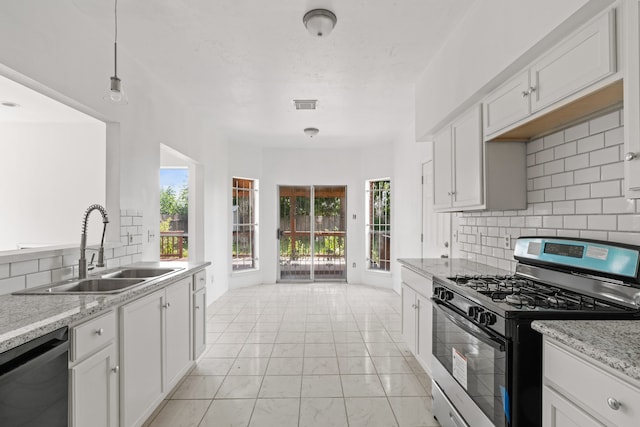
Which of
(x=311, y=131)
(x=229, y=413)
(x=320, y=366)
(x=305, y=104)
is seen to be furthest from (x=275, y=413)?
(x=311, y=131)

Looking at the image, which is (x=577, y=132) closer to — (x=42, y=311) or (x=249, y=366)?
(x=42, y=311)

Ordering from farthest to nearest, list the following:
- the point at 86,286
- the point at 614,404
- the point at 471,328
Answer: the point at 86,286
the point at 471,328
the point at 614,404

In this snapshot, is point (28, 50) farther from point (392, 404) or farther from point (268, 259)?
point (268, 259)

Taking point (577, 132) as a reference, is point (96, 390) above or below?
below

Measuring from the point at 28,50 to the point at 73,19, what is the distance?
0.51m

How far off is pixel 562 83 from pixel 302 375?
8.70 feet

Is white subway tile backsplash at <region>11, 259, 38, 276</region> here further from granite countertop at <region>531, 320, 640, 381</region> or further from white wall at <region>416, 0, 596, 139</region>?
white wall at <region>416, 0, 596, 139</region>

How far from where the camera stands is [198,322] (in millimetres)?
2873

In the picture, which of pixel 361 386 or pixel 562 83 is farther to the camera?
pixel 361 386

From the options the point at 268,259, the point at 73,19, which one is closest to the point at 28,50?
the point at 73,19

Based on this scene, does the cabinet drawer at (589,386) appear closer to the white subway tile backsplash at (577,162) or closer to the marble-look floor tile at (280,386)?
the white subway tile backsplash at (577,162)

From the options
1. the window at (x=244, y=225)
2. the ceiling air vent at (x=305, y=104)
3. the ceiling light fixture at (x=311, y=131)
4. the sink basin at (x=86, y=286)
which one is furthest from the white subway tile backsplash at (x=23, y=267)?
the window at (x=244, y=225)

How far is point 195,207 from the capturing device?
15.9 ft

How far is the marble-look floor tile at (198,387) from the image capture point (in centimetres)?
249
